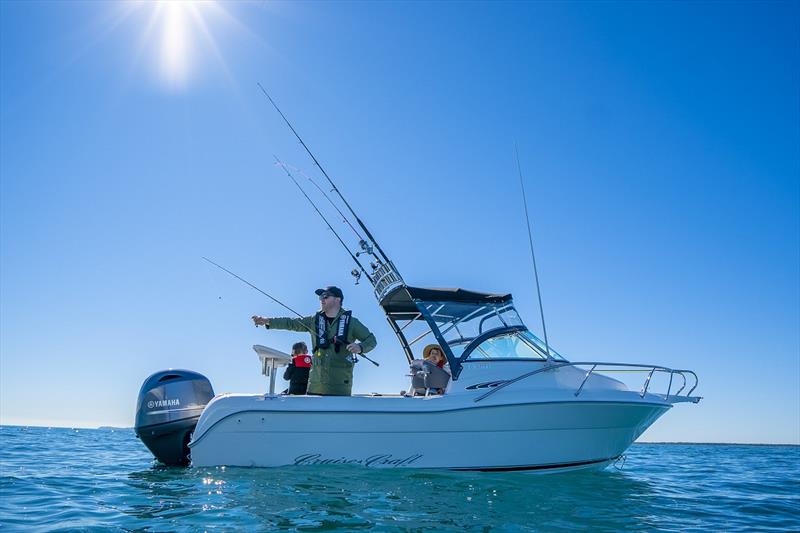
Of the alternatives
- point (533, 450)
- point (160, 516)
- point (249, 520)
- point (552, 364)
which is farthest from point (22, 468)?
point (552, 364)

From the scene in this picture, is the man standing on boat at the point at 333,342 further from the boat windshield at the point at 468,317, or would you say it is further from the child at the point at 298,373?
the boat windshield at the point at 468,317

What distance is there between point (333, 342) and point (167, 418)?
2218mm

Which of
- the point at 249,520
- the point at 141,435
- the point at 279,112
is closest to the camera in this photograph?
the point at 249,520

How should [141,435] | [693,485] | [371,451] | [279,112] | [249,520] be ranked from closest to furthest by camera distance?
[249,520]
[371,451]
[141,435]
[693,485]
[279,112]

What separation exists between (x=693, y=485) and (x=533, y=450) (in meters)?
2.69

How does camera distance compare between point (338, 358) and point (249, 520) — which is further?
point (338, 358)

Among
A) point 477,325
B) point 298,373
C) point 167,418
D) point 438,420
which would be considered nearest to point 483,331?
point 477,325

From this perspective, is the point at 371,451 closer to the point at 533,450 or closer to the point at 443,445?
the point at 443,445

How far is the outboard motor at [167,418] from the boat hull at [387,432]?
0.47 metres

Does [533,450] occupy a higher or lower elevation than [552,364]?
lower

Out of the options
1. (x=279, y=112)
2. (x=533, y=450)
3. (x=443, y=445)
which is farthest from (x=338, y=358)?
(x=279, y=112)

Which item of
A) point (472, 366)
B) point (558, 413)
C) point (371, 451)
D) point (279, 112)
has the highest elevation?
point (279, 112)

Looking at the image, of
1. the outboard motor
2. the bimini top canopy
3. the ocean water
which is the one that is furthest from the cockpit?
the outboard motor

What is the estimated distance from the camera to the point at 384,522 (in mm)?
3791
